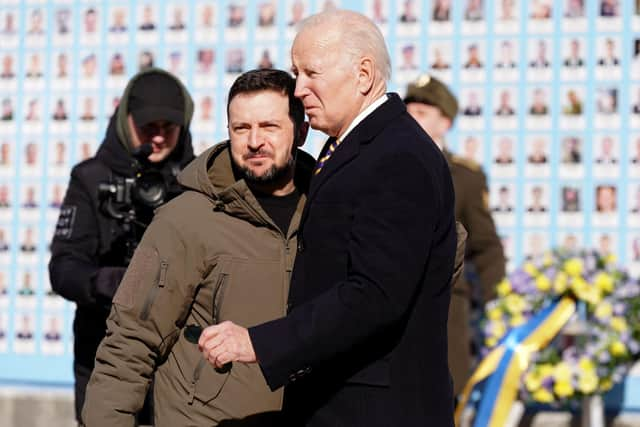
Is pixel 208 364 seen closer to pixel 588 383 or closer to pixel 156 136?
pixel 156 136

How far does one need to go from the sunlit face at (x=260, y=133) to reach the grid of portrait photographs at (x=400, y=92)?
2.96 m

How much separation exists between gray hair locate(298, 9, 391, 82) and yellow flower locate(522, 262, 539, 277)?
3259 millimetres

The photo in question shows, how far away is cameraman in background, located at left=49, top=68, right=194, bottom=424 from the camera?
4.76m

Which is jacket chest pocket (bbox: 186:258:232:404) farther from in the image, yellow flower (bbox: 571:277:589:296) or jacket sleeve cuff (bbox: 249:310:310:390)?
yellow flower (bbox: 571:277:589:296)

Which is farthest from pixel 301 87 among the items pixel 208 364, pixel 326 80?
pixel 208 364

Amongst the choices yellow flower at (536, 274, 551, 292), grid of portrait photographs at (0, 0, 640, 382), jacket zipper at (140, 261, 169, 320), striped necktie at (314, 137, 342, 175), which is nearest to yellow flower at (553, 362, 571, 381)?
yellow flower at (536, 274, 551, 292)

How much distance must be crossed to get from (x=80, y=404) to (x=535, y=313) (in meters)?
2.37

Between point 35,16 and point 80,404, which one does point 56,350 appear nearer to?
point 35,16

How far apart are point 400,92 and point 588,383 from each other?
63.4 inches

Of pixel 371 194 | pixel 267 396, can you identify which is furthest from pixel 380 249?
pixel 267 396

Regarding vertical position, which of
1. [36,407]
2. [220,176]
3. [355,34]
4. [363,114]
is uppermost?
[355,34]

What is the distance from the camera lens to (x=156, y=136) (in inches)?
198

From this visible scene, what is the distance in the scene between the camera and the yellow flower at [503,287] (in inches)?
250

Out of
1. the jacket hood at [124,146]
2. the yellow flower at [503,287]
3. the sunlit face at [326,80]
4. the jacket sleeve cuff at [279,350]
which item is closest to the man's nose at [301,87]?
the sunlit face at [326,80]
